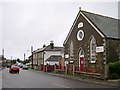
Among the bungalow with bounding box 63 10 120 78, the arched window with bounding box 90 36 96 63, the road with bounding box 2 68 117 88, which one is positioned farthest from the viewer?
the arched window with bounding box 90 36 96 63

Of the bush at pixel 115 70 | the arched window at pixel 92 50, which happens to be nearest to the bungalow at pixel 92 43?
the arched window at pixel 92 50

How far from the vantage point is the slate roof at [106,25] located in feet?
98.7

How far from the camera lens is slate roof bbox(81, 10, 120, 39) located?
1184 inches

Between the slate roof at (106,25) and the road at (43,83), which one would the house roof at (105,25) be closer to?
the slate roof at (106,25)

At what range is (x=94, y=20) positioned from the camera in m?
33.0

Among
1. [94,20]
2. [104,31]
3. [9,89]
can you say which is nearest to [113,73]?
[104,31]

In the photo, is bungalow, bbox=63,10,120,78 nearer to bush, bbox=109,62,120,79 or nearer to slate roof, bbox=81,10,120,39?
slate roof, bbox=81,10,120,39

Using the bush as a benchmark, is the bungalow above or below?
above

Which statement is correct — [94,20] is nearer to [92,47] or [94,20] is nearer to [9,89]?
[92,47]

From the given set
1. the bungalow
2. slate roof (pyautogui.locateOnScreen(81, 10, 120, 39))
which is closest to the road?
the bungalow

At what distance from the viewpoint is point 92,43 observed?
Result: 1254 inches

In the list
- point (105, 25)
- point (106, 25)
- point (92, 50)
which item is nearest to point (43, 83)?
point (92, 50)

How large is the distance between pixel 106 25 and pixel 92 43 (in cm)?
337

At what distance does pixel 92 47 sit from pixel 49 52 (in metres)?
35.2
